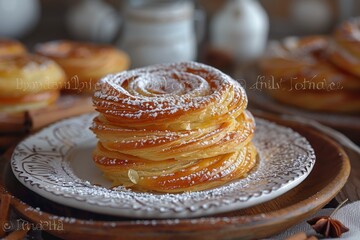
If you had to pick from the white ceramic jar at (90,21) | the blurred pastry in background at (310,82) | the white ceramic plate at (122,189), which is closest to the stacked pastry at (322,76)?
the blurred pastry in background at (310,82)

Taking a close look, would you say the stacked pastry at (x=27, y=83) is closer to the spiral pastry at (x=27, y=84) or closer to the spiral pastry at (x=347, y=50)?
the spiral pastry at (x=27, y=84)

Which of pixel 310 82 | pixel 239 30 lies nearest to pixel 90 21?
pixel 239 30

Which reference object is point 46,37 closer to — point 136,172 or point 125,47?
point 125,47

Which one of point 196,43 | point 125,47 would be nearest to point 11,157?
point 125,47

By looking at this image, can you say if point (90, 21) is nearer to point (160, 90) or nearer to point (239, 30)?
point (239, 30)

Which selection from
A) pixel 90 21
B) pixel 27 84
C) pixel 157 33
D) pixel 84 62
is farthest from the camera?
pixel 90 21

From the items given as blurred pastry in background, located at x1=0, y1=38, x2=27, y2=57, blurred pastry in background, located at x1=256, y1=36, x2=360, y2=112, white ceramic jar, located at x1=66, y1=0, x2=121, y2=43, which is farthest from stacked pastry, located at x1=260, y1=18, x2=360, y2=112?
white ceramic jar, located at x1=66, y1=0, x2=121, y2=43
